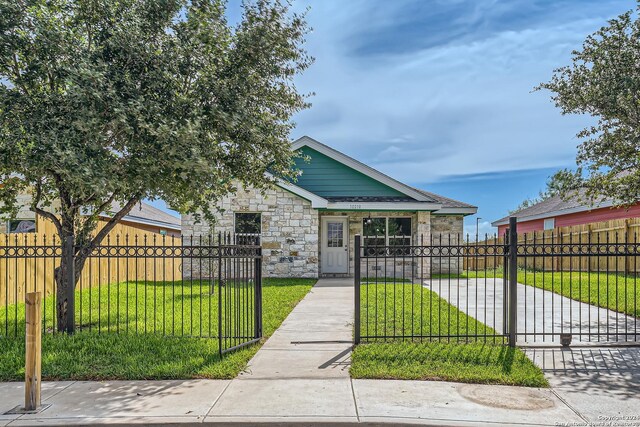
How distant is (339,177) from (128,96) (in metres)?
12.7

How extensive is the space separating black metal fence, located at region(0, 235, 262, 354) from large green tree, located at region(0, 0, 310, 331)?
0.83 meters

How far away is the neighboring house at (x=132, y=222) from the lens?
14.2 meters

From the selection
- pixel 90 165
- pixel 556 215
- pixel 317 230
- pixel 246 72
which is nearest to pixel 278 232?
pixel 317 230

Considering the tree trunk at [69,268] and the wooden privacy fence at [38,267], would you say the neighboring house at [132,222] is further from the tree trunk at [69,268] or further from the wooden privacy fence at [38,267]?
the tree trunk at [69,268]

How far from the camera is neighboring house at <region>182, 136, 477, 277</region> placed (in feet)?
58.6

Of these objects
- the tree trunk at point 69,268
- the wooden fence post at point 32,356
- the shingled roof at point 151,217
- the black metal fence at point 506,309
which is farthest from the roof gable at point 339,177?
the wooden fence post at point 32,356

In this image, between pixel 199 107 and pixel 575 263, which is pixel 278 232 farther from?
pixel 575 263

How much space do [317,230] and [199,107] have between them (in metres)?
10.9

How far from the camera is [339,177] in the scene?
19.2 meters

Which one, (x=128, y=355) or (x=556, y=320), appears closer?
(x=128, y=355)

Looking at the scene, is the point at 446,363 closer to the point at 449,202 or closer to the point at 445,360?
the point at 445,360

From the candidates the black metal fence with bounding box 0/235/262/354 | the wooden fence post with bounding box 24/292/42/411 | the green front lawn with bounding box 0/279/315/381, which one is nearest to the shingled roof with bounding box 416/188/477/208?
the black metal fence with bounding box 0/235/262/354

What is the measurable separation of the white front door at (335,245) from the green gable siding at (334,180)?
112 centimetres

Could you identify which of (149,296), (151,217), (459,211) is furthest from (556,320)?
(151,217)
